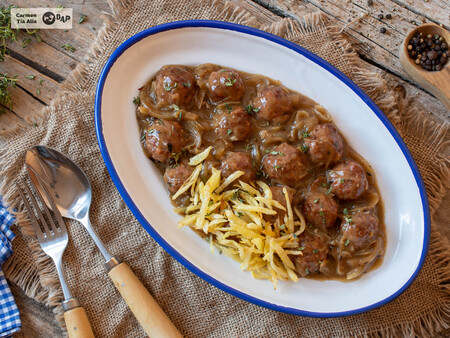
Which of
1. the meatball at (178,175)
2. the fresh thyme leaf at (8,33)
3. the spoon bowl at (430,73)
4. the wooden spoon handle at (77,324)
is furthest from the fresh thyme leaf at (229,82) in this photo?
the wooden spoon handle at (77,324)

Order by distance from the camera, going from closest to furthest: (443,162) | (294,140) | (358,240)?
(358,240)
(294,140)
(443,162)

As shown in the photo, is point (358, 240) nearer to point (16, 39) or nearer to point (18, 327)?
point (18, 327)

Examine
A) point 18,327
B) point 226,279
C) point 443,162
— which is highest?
point 443,162

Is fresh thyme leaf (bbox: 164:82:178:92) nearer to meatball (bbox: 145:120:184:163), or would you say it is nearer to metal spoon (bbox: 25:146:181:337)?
meatball (bbox: 145:120:184:163)

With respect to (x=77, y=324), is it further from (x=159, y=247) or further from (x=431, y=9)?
(x=431, y=9)

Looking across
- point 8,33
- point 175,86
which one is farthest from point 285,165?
point 8,33

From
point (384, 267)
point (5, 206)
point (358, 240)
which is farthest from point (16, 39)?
point (384, 267)

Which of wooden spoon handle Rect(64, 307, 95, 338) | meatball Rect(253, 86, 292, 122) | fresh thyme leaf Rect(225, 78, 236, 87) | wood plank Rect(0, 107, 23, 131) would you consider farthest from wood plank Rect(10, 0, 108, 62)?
wooden spoon handle Rect(64, 307, 95, 338)
